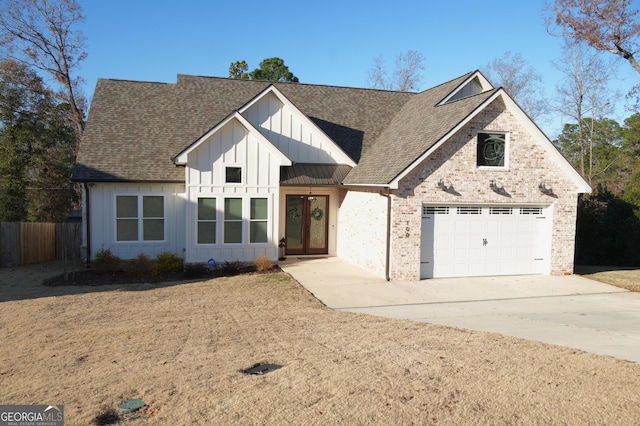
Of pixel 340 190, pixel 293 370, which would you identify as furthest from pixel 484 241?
pixel 293 370

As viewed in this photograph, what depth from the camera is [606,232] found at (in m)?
23.0

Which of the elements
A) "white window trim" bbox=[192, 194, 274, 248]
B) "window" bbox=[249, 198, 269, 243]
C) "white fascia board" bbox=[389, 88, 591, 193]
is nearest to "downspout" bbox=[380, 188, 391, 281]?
A: "white fascia board" bbox=[389, 88, 591, 193]

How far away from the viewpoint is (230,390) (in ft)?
20.7

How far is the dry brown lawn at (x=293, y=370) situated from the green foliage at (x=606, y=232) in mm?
16750

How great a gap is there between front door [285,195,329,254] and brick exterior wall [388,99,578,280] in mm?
5125

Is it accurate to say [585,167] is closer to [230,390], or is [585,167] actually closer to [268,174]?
[268,174]

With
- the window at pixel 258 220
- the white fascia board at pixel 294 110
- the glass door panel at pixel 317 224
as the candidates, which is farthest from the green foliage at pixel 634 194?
the window at pixel 258 220

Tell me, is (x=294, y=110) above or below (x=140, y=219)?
above

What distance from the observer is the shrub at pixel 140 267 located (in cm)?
1572

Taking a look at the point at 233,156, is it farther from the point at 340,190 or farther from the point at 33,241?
the point at 33,241

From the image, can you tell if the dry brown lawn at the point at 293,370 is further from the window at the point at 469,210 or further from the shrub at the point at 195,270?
the window at the point at 469,210

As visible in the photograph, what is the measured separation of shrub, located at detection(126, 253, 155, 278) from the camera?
1572 cm

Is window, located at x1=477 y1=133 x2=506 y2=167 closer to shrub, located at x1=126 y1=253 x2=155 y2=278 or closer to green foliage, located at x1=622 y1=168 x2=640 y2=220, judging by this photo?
green foliage, located at x1=622 y1=168 x2=640 y2=220

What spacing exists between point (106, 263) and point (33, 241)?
596 centimetres
